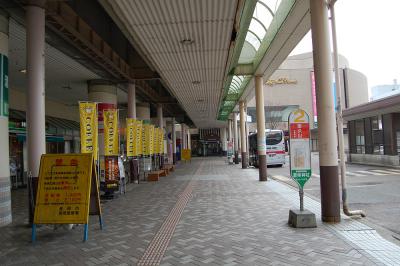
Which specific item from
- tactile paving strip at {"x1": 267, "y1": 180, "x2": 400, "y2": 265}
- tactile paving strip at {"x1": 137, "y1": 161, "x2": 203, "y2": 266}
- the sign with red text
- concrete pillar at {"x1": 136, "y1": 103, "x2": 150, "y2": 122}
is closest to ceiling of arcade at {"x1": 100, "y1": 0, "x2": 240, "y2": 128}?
the sign with red text

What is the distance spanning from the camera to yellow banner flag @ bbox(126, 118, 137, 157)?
15.8 metres

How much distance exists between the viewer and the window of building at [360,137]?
25.6 meters

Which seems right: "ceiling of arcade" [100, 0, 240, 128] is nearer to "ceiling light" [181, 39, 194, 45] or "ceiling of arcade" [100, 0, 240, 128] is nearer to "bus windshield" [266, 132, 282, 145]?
"ceiling light" [181, 39, 194, 45]

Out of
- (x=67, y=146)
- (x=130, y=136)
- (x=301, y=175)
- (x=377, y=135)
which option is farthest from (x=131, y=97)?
(x=377, y=135)

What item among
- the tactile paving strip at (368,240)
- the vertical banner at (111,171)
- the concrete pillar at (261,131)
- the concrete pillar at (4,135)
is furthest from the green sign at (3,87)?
the concrete pillar at (261,131)

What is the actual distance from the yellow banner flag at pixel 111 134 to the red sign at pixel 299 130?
6.55 m

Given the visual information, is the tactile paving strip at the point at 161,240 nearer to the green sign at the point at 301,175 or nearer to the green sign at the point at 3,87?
the green sign at the point at 301,175

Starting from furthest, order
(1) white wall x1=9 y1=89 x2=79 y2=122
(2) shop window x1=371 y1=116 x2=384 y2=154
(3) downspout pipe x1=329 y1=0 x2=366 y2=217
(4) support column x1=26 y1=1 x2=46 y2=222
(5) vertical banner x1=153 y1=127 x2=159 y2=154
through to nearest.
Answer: (2) shop window x1=371 y1=116 x2=384 y2=154 → (5) vertical banner x1=153 y1=127 x2=159 y2=154 → (1) white wall x1=9 y1=89 x2=79 y2=122 → (4) support column x1=26 y1=1 x2=46 y2=222 → (3) downspout pipe x1=329 y1=0 x2=366 y2=217

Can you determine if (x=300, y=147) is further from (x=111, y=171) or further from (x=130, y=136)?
(x=130, y=136)

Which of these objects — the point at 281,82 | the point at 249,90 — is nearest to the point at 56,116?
the point at 249,90

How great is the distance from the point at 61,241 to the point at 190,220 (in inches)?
100

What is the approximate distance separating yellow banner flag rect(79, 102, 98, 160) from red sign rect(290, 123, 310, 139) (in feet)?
17.5

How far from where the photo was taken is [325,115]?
7.29 metres

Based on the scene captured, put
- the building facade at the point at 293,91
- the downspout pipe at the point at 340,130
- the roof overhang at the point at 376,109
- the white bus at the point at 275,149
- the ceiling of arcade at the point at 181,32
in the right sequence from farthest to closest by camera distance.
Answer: the building facade at the point at 293,91, the white bus at the point at 275,149, the roof overhang at the point at 376,109, the downspout pipe at the point at 340,130, the ceiling of arcade at the point at 181,32
